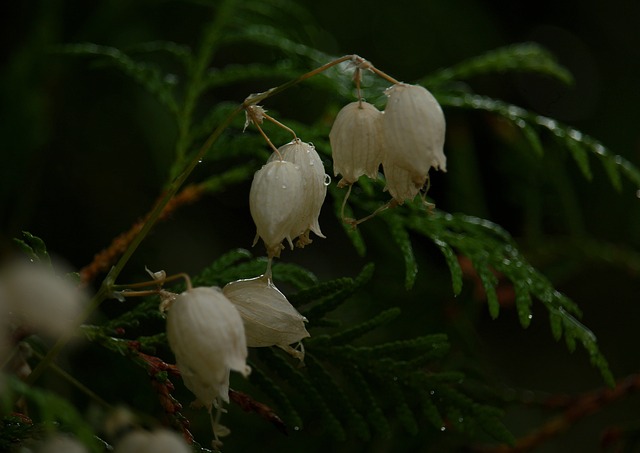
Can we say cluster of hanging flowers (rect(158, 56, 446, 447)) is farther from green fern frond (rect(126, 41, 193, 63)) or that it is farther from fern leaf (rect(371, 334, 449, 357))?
green fern frond (rect(126, 41, 193, 63))

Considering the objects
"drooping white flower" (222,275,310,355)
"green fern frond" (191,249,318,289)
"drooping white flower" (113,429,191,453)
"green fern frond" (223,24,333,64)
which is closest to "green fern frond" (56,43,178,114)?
"green fern frond" (223,24,333,64)

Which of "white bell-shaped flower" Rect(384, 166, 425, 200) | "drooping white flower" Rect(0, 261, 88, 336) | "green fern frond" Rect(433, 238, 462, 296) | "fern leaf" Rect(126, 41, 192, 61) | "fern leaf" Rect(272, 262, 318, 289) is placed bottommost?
"fern leaf" Rect(272, 262, 318, 289)

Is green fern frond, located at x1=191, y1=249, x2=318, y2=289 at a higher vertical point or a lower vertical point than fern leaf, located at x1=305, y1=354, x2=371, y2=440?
higher

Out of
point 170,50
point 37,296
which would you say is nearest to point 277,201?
point 37,296

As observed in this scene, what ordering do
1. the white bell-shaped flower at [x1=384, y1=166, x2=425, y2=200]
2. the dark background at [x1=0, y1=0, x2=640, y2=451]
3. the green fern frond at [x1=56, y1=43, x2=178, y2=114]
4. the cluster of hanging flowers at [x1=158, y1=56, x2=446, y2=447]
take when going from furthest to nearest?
the dark background at [x1=0, y1=0, x2=640, y2=451] → the green fern frond at [x1=56, y1=43, x2=178, y2=114] → the white bell-shaped flower at [x1=384, y1=166, x2=425, y2=200] → the cluster of hanging flowers at [x1=158, y1=56, x2=446, y2=447]

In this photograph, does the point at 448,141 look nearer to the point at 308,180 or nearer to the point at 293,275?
the point at 293,275

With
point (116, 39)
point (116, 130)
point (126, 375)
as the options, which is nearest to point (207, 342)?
point (126, 375)
